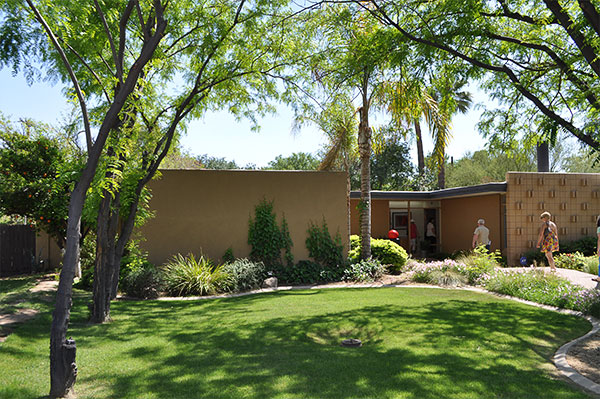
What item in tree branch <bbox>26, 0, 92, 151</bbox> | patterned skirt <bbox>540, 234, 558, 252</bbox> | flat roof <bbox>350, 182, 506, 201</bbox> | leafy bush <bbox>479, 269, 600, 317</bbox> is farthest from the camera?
flat roof <bbox>350, 182, 506, 201</bbox>

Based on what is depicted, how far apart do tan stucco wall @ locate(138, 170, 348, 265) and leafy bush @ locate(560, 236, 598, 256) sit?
8734 millimetres

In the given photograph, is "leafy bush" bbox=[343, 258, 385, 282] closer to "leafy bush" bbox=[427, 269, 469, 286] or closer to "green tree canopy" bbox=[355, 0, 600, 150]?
"leafy bush" bbox=[427, 269, 469, 286]

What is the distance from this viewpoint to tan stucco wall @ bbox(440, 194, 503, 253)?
688 inches

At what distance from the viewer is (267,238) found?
1299 cm

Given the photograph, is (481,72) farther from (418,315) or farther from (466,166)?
(466,166)

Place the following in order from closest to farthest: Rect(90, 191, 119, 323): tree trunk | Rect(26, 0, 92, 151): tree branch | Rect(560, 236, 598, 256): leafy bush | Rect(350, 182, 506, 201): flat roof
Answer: Rect(26, 0, 92, 151): tree branch < Rect(90, 191, 119, 323): tree trunk < Rect(560, 236, 598, 256): leafy bush < Rect(350, 182, 506, 201): flat roof

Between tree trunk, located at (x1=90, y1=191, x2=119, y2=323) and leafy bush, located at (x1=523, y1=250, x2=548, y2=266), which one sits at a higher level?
tree trunk, located at (x1=90, y1=191, x2=119, y2=323)

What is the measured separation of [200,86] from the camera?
8.88 m

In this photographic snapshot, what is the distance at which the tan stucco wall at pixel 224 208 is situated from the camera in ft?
42.2

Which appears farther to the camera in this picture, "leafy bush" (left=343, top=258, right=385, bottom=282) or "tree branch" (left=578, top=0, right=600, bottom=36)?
"leafy bush" (left=343, top=258, right=385, bottom=282)

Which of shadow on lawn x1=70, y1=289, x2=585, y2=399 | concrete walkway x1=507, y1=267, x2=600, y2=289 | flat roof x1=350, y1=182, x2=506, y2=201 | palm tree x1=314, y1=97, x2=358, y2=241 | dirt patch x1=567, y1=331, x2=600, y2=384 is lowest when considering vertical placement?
dirt patch x1=567, y1=331, x2=600, y2=384

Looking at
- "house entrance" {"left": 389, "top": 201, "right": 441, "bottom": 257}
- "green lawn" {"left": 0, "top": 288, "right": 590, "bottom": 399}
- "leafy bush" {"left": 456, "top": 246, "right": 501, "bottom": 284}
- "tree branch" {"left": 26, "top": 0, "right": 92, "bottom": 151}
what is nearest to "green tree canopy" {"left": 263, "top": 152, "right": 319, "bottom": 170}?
"house entrance" {"left": 389, "top": 201, "right": 441, "bottom": 257}

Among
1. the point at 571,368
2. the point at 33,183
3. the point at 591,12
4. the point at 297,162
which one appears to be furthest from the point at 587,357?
the point at 297,162

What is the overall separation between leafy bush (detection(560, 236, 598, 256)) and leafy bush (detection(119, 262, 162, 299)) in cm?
1422
